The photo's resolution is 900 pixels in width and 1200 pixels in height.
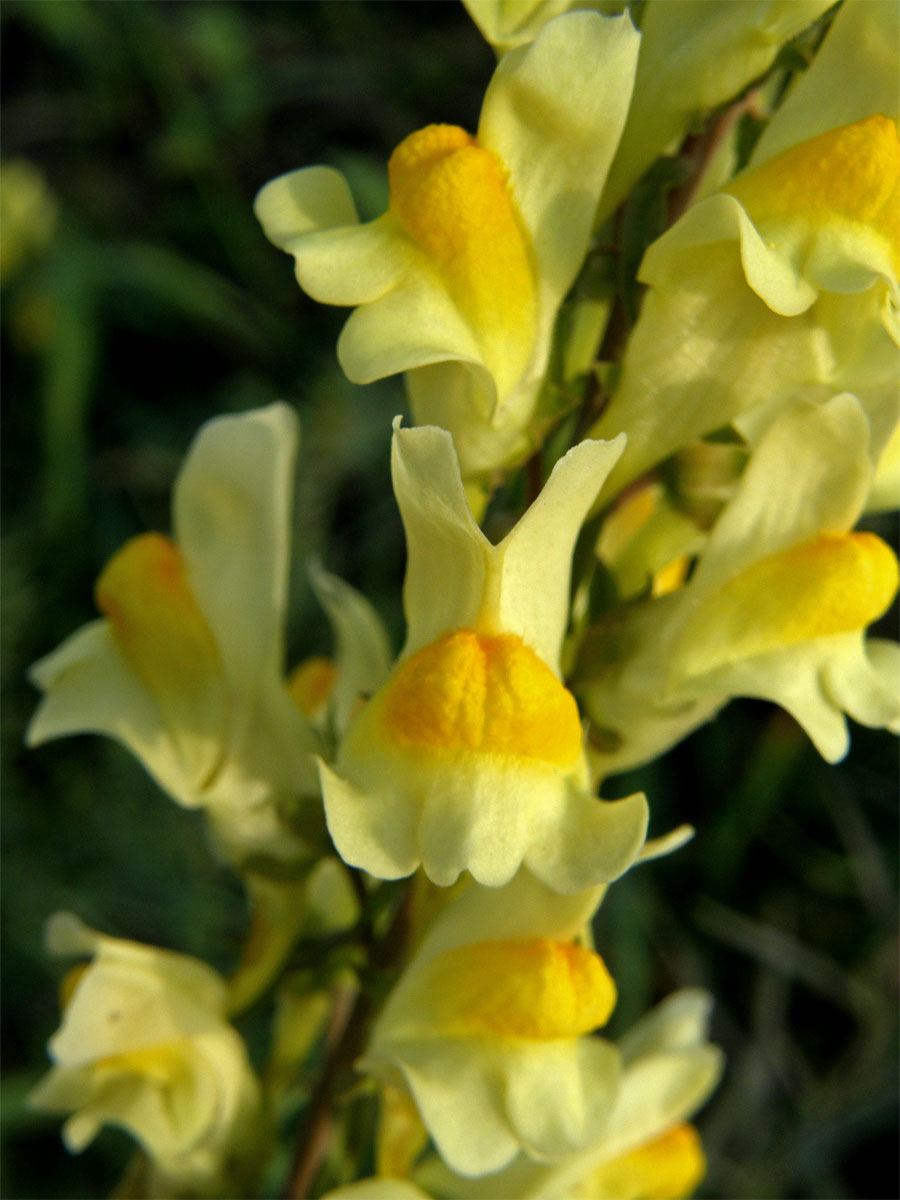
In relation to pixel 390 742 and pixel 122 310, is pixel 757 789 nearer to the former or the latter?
pixel 390 742

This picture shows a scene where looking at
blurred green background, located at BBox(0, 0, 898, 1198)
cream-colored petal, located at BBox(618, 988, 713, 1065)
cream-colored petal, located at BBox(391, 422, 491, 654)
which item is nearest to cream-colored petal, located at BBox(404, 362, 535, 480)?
cream-colored petal, located at BBox(391, 422, 491, 654)

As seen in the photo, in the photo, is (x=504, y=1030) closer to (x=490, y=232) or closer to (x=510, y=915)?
(x=510, y=915)

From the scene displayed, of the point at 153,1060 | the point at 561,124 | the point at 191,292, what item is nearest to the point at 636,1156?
the point at 153,1060

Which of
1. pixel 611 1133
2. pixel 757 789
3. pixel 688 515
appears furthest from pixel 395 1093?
pixel 757 789

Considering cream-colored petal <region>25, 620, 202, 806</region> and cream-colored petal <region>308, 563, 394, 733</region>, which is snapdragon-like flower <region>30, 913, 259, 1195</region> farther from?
cream-colored petal <region>308, 563, 394, 733</region>

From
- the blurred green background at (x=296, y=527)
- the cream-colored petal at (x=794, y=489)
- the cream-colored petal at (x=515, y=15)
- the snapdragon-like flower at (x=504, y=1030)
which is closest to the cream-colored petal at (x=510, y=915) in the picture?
the snapdragon-like flower at (x=504, y=1030)

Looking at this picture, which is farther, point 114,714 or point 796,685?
point 114,714

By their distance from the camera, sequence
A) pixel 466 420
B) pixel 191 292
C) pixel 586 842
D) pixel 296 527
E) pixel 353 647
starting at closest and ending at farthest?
pixel 586 842 → pixel 466 420 → pixel 353 647 → pixel 296 527 → pixel 191 292
